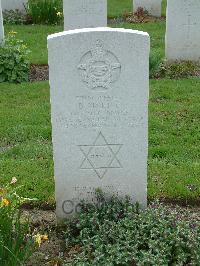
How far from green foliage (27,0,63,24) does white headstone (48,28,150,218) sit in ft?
28.4

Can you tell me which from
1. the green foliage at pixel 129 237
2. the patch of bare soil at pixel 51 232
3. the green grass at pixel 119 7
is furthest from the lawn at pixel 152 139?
the green grass at pixel 119 7

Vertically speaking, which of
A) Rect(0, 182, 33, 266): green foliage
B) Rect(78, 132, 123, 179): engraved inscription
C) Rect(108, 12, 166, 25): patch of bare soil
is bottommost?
Rect(0, 182, 33, 266): green foliage

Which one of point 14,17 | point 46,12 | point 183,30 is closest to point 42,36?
point 46,12

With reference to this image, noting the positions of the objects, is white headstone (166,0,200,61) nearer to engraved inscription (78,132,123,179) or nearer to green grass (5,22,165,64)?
green grass (5,22,165,64)

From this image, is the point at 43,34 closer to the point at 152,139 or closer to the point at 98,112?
the point at 152,139

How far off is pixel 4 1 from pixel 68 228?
34.7ft

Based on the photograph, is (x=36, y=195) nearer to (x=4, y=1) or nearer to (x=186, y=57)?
(x=186, y=57)

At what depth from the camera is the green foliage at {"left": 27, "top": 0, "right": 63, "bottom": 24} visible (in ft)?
40.7

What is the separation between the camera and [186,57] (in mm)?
8898


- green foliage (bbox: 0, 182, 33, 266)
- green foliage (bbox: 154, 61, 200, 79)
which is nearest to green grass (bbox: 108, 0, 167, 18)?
green foliage (bbox: 154, 61, 200, 79)

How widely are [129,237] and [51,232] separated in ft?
2.56

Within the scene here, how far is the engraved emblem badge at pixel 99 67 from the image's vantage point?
3859mm

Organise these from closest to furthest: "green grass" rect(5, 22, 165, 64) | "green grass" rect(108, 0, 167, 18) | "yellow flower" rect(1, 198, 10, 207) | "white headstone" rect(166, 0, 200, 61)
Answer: "yellow flower" rect(1, 198, 10, 207) → "white headstone" rect(166, 0, 200, 61) → "green grass" rect(5, 22, 165, 64) → "green grass" rect(108, 0, 167, 18)

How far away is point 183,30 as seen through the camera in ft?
28.3
